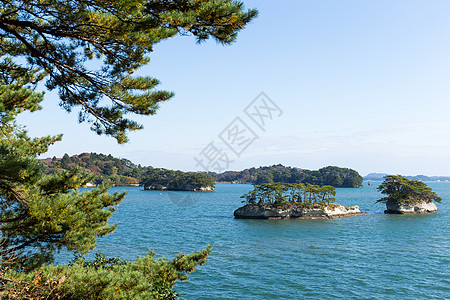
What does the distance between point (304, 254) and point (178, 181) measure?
103 m

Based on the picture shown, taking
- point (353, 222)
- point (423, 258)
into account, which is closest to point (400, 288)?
point (423, 258)

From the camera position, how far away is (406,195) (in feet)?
179

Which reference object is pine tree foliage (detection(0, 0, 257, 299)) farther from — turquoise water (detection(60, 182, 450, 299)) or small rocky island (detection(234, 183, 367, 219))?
small rocky island (detection(234, 183, 367, 219))

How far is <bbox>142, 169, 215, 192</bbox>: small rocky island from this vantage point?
12675 cm

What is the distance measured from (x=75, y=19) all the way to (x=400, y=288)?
21.3 metres

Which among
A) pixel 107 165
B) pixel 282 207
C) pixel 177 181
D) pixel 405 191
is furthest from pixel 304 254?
pixel 107 165

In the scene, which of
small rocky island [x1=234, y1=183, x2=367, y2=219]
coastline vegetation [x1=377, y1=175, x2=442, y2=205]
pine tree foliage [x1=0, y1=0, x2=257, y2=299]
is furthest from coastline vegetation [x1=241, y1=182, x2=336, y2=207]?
pine tree foliage [x1=0, y1=0, x2=257, y2=299]

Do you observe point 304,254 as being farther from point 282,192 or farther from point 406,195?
point 406,195

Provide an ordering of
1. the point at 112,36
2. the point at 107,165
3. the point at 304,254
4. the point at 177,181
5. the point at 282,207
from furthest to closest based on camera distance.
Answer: the point at 107,165
the point at 177,181
the point at 282,207
the point at 304,254
the point at 112,36

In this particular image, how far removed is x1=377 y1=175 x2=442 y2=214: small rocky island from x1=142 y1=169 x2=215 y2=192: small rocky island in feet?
267

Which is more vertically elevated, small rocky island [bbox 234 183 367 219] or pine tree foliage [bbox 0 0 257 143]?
pine tree foliage [bbox 0 0 257 143]

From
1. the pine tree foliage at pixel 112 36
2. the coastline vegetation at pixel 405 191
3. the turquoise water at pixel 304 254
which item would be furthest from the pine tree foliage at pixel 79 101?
the coastline vegetation at pixel 405 191

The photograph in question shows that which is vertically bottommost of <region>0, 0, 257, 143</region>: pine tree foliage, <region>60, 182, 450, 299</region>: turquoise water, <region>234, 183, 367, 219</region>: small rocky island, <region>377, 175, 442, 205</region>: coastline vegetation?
<region>60, 182, 450, 299</region>: turquoise water

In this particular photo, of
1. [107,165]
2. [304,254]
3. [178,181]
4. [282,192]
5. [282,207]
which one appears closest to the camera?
[304,254]
